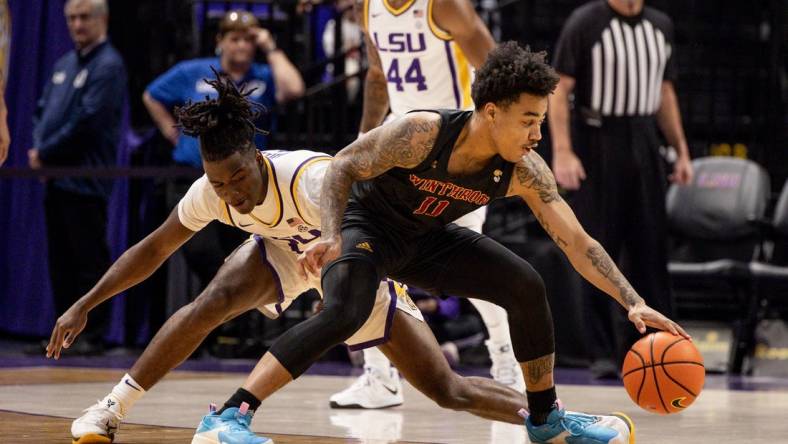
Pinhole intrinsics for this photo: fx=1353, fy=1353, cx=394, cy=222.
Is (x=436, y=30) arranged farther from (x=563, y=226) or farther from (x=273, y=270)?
(x=563, y=226)

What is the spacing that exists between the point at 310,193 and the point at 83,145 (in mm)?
4901

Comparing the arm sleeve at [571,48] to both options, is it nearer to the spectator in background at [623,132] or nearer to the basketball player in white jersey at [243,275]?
the spectator in background at [623,132]

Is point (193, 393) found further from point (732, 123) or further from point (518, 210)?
point (732, 123)

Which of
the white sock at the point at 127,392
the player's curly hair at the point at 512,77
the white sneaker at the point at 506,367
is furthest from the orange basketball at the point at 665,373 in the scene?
the white sock at the point at 127,392

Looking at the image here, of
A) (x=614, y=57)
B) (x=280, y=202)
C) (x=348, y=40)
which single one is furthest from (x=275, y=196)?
(x=348, y=40)

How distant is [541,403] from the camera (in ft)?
15.3

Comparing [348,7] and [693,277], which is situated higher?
[348,7]

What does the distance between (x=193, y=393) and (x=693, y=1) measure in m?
7.38

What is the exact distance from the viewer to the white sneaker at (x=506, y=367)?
20.7ft

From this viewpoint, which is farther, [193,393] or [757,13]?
[757,13]

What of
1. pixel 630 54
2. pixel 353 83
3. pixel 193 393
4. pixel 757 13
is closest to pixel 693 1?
pixel 757 13

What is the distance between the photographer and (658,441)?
5043mm

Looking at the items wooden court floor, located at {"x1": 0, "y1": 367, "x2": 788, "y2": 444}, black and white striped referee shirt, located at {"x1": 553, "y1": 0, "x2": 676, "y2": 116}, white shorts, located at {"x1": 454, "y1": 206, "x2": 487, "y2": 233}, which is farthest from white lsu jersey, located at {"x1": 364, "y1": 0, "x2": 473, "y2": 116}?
black and white striped referee shirt, located at {"x1": 553, "y1": 0, "x2": 676, "y2": 116}

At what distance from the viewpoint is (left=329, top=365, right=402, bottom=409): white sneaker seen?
6336mm
